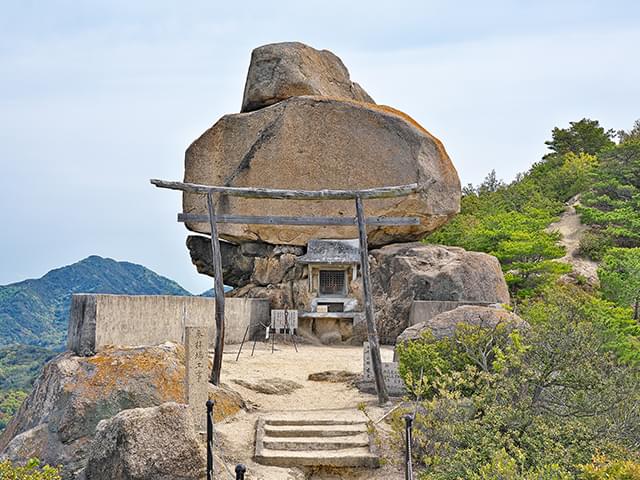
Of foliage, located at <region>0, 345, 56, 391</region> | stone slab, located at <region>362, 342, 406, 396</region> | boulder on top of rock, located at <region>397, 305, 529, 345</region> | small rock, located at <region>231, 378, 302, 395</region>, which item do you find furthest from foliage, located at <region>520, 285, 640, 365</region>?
foliage, located at <region>0, 345, 56, 391</region>

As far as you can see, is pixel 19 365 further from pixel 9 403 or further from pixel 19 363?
→ pixel 9 403

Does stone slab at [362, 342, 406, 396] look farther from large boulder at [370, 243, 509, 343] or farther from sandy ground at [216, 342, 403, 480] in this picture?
large boulder at [370, 243, 509, 343]

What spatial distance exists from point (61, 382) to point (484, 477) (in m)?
6.02

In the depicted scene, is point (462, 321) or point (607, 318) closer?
point (462, 321)

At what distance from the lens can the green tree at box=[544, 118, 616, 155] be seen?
Result: 147ft

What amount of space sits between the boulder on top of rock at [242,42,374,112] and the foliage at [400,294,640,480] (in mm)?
15781

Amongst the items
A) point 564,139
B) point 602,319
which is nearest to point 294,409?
point 602,319

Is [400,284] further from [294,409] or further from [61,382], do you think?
[61,382]

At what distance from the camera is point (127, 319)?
437 inches

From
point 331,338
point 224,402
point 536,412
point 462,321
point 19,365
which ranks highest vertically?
point 462,321

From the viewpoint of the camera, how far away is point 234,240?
24.2 metres

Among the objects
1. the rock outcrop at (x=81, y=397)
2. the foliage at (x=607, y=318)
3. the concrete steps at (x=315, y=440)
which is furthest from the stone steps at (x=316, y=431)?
the foliage at (x=607, y=318)

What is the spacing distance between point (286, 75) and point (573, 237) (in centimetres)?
1442

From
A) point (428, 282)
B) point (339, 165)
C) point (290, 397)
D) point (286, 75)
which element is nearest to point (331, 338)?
point (428, 282)
